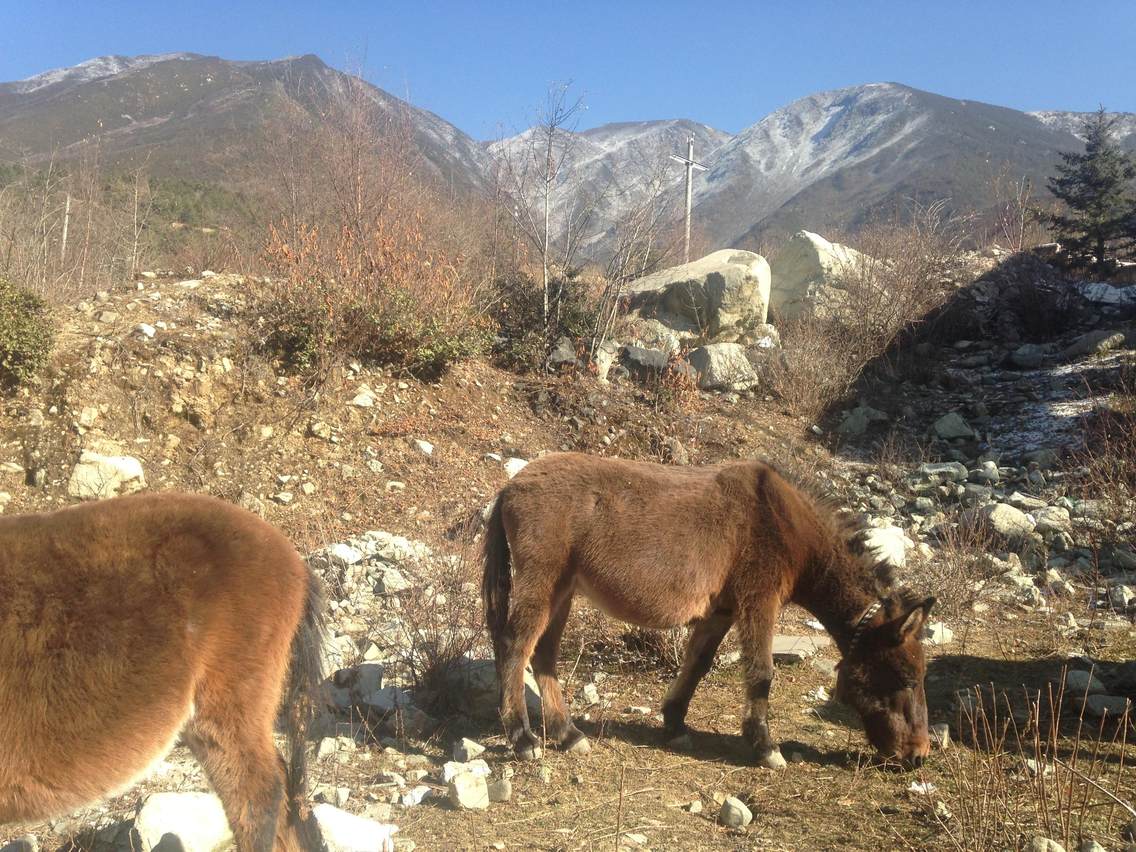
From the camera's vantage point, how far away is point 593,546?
4.91m

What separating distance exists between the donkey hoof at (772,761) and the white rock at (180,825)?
2.84 m

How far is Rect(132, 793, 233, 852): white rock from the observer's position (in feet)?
11.4

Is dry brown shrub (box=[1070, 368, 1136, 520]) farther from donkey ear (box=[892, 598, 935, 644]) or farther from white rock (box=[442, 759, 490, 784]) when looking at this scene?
white rock (box=[442, 759, 490, 784])

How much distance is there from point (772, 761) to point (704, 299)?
1322 cm

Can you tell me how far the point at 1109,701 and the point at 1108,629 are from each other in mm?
2119

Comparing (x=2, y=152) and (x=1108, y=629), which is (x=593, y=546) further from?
(x=2, y=152)

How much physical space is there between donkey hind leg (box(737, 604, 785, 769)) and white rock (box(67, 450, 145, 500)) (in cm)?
706

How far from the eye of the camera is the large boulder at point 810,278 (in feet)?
58.5

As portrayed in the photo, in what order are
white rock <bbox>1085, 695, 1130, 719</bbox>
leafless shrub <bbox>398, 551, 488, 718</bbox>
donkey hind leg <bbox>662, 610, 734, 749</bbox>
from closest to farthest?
donkey hind leg <bbox>662, 610, 734, 749</bbox>
white rock <bbox>1085, 695, 1130, 719</bbox>
leafless shrub <bbox>398, 551, 488, 718</bbox>

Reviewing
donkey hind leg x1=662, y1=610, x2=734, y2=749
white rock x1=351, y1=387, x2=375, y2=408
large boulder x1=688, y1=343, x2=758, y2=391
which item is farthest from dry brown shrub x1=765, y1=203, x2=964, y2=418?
donkey hind leg x1=662, y1=610, x2=734, y2=749

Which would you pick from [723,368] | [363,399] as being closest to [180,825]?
[363,399]

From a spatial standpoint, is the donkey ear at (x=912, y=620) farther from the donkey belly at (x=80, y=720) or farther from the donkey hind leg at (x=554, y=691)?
the donkey belly at (x=80, y=720)

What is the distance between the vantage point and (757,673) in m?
4.96

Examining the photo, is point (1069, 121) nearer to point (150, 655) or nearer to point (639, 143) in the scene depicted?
point (639, 143)
